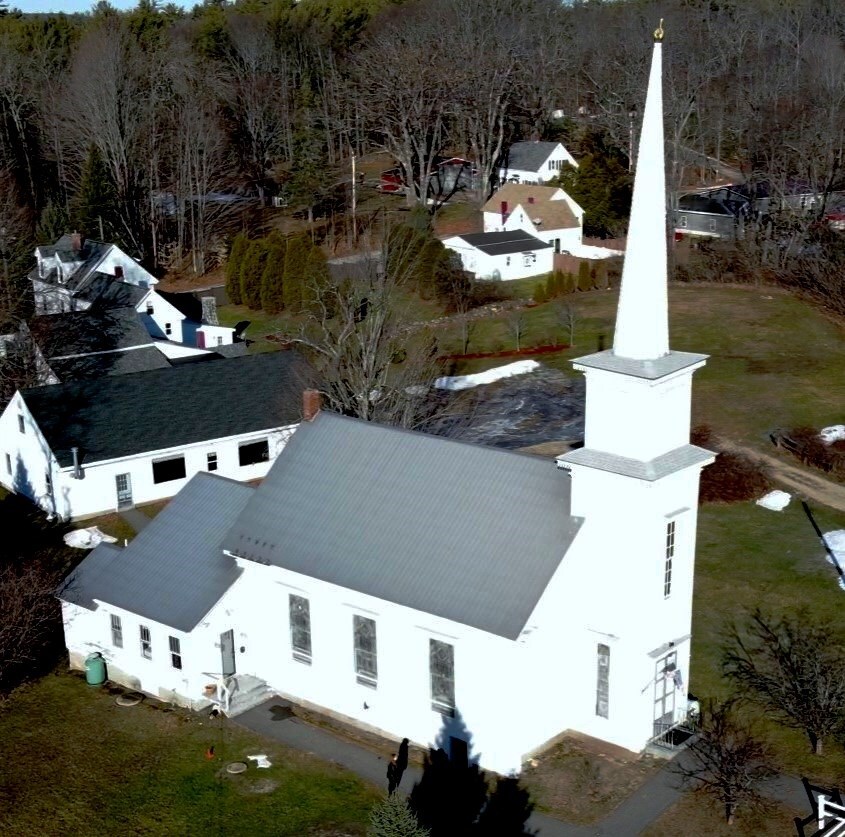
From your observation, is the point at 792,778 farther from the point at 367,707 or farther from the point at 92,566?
the point at 92,566

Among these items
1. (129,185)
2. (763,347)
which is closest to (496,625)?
(763,347)

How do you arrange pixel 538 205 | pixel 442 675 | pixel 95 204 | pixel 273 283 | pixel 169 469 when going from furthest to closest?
pixel 538 205 → pixel 95 204 → pixel 273 283 → pixel 169 469 → pixel 442 675

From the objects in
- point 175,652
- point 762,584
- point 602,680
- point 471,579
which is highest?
point 471,579

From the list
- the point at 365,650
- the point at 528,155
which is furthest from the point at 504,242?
the point at 365,650

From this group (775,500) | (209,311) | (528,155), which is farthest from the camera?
(528,155)

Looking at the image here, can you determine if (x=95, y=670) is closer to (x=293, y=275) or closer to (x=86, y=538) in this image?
(x=86, y=538)

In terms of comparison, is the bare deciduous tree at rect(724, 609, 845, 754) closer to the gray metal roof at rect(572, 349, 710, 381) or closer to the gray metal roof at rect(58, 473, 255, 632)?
the gray metal roof at rect(572, 349, 710, 381)

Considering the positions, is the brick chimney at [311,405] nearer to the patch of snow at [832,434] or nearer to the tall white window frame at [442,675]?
the tall white window frame at [442,675]

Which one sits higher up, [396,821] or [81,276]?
[81,276]

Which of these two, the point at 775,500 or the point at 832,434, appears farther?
the point at 832,434
